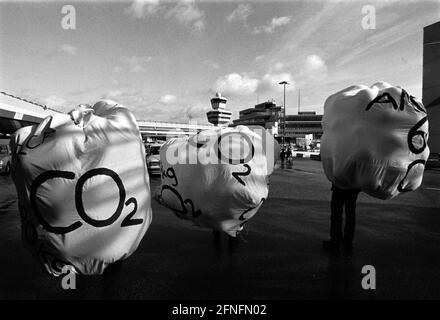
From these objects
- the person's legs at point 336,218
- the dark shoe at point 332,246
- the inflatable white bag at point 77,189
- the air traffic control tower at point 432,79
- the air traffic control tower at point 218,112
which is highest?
the air traffic control tower at point 432,79

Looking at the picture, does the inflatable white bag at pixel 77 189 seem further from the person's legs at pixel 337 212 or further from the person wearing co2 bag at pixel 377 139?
the person's legs at pixel 337 212

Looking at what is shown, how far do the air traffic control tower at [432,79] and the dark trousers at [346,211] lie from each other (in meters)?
21.7

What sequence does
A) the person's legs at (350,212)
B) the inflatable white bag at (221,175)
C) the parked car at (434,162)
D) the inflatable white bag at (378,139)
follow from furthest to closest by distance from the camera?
the parked car at (434,162) < the person's legs at (350,212) < the inflatable white bag at (221,175) < the inflatable white bag at (378,139)

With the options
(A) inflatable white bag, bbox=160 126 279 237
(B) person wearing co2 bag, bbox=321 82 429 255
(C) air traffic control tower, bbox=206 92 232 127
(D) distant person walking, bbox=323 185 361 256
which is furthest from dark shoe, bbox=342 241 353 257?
(C) air traffic control tower, bbox=206 92 232 127

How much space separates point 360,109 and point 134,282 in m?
3.10

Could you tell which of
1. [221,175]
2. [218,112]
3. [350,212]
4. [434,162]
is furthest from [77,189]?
[434,162]

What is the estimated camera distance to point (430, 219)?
5066 mm

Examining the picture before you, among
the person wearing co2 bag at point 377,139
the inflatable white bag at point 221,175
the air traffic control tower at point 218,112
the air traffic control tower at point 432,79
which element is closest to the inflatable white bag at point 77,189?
the inflatable white bag at point 221,175

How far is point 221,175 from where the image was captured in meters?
2.96

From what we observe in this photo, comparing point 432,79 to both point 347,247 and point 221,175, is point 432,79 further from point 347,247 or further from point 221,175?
point 221,175

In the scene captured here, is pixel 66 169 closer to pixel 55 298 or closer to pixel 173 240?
pixel 55 298

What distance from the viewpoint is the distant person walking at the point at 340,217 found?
3443mm
